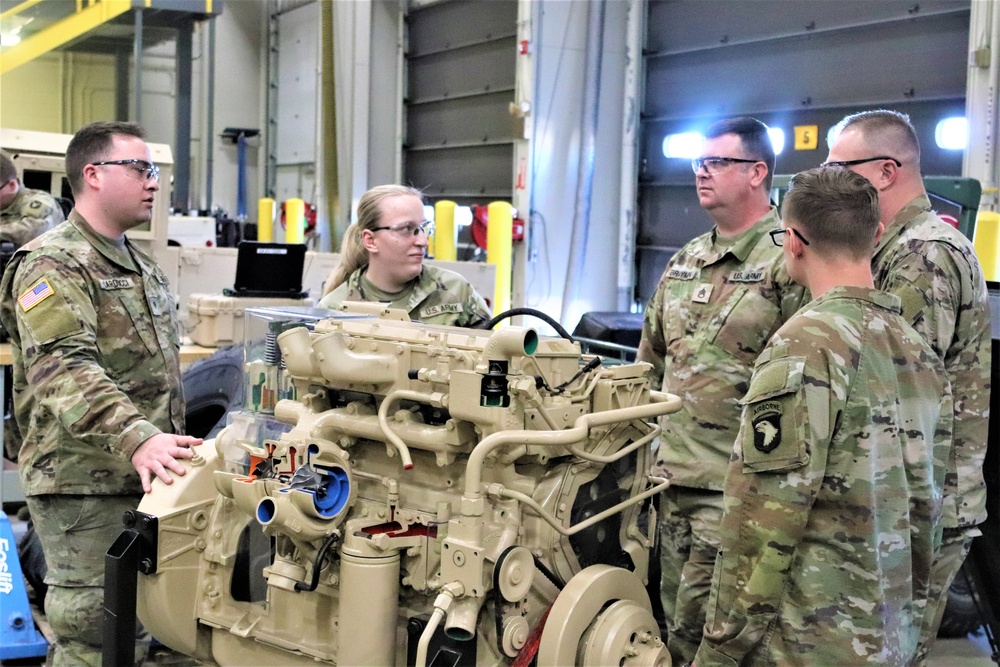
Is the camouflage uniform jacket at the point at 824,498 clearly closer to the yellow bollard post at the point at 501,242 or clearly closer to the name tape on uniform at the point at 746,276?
the name tape on uniform at the point at 746,276

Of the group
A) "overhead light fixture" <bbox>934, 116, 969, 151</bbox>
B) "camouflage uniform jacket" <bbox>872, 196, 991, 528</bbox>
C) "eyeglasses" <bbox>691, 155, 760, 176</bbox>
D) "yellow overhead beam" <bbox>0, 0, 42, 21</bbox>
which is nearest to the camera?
"camouflage uniform jacket" <bbox>872, 196, 991, 528</bbox>

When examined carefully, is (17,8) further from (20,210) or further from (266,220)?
(20,210)

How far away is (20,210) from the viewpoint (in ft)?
15.4

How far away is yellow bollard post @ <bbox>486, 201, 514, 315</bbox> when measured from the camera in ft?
21.6

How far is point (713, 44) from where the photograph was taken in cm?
654

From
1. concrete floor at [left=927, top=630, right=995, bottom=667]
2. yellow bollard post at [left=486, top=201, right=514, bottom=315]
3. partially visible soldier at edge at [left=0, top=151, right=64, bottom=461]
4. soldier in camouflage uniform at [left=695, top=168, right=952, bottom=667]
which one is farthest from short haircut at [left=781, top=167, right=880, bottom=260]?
yellow bollard post at [left=486, top=201, right=514, bottom=315]

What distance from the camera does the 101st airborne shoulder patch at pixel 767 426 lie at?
170cm

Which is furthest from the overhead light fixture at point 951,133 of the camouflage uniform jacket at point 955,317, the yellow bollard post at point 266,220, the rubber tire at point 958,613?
the yellow bollard post at point 266,220

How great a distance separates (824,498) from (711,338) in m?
0.88

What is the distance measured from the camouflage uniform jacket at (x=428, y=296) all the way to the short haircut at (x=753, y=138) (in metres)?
0.86

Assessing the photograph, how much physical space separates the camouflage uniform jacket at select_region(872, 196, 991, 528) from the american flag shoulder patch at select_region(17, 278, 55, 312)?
1.91 meters

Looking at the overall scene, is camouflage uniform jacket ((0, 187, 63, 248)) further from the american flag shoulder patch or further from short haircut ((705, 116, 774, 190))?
short haircut ((705, 116, 774, 190))

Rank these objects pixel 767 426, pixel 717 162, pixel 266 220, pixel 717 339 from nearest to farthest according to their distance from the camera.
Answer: pixel 767 426, pixel 717 339, pixel 717 162, pixel 266 220

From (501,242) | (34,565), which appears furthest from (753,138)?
(501,242)
